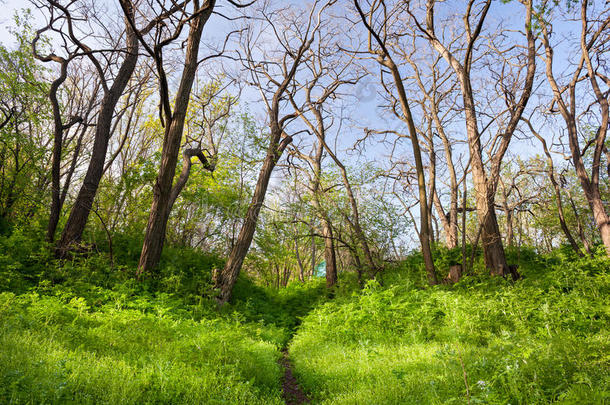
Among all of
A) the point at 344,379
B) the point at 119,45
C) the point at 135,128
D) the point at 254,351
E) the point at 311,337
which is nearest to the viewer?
the point at 344,379

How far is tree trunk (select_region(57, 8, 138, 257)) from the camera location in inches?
350

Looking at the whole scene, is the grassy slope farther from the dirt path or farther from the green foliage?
the green foliage

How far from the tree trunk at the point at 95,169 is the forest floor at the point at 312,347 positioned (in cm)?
83

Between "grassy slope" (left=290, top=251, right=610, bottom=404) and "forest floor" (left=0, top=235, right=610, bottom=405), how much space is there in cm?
2

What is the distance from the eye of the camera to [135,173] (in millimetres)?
12266

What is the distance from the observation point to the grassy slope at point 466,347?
3.11 m

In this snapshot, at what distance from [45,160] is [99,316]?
1017 cm

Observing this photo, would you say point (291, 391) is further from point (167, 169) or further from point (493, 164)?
point (493, 164)

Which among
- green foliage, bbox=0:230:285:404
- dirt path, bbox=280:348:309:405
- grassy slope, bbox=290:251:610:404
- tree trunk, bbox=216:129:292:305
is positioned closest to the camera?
green foliage, bbox=0:230:285:404

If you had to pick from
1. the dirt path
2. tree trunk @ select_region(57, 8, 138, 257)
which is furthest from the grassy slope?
tree trunk @ select_region(57, 8, 138, 257)

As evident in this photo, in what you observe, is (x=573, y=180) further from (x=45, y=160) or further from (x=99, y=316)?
(x=45, y=160)

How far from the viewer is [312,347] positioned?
6418 mm

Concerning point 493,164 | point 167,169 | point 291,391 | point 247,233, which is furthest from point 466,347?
point 167,169

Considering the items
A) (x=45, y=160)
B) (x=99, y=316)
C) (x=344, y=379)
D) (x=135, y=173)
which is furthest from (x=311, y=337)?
(x=45, y=160)
